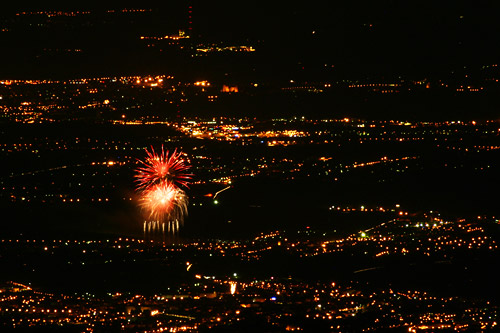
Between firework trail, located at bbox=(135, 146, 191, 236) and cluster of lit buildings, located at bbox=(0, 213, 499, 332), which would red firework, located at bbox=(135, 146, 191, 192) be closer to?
firework trail, located at bbox=(135, 146, 191, 236)

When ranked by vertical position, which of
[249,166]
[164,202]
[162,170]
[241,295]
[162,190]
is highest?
[249,166]

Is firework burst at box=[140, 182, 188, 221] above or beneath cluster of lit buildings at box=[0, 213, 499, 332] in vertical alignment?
above

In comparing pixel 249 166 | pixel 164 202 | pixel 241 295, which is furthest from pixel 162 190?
pixel 241 295

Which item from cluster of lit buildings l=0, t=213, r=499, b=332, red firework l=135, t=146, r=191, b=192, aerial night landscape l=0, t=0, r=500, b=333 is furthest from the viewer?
red firework l=135, t=146, r=191, b=192

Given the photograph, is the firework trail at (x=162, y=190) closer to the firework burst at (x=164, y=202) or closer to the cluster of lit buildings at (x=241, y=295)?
the firework burst at (x=164, y=202)

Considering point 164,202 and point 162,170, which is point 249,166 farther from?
point 164,202

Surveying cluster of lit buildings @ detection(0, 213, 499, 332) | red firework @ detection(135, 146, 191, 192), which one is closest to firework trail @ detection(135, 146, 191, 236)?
red firework @ detection(135, 146, 191, 192)

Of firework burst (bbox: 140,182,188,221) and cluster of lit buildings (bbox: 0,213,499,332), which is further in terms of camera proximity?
firework burst (bbox: 140,182,188,221)
